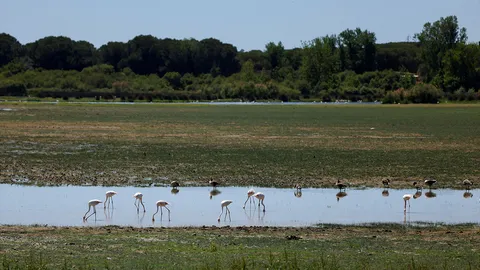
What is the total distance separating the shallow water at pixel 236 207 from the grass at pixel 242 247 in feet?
4.88

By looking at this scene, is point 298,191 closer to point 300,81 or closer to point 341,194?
point 341,194

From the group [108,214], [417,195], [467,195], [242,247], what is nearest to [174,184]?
[108,214]

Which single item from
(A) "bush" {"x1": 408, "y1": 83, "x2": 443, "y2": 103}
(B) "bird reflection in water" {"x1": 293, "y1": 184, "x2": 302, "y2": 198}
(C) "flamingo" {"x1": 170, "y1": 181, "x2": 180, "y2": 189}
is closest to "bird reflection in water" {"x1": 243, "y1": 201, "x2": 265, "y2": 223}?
(B) "bird reflection in water" {"x1": 293, "y1": 184, "x2": 302, "y2": 198}

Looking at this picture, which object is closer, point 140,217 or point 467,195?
point 140,217

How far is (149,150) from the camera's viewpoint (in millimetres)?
38312

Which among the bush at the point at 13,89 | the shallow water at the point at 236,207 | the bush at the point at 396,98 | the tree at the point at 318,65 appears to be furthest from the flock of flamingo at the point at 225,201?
the tree at the point at 318,65

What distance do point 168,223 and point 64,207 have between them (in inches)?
150

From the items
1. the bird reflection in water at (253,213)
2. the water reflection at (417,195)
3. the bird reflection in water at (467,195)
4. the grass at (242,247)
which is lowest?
the bird reflection in water at (467,195)

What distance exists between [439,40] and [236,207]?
490 feet

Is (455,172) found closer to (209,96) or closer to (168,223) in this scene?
(168,223)

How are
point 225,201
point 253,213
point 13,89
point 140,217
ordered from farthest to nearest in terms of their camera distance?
point 13,89 → point 253,213 → point 140,217 → point 225,201

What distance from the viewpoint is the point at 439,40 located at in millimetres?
164250

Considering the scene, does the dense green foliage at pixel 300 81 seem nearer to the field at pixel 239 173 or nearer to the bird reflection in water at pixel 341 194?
the field at pixel 239 173

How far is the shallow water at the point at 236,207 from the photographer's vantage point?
2030 centimetres
